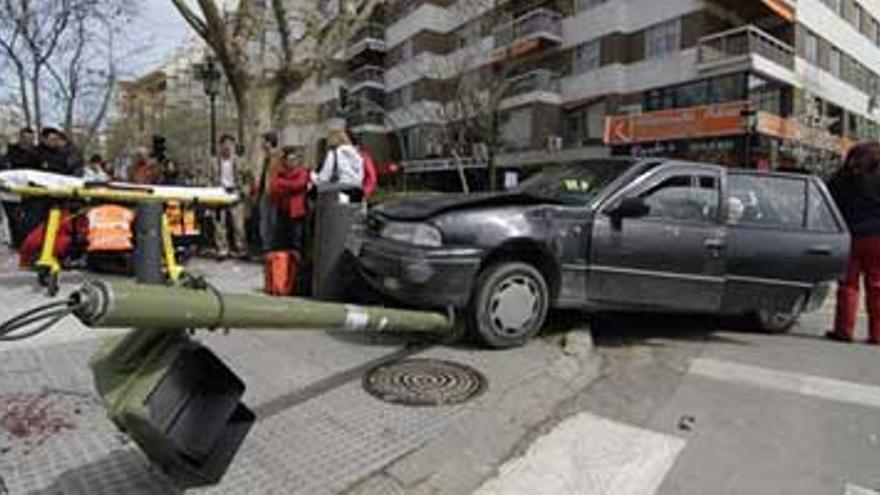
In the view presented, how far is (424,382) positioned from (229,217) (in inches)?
309

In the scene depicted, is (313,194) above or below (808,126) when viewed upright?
below

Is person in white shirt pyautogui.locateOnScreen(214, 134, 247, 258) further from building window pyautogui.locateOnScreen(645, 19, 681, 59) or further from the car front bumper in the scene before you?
building window pyautogui.locateOnScreen(645, 19, 681, 59)

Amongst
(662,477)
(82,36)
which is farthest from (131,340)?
(82,36)

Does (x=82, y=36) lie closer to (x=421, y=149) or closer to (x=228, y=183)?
(x=228, y=183)

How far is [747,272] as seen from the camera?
6.67m

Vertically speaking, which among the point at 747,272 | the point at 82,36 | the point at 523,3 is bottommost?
the point at 747,272

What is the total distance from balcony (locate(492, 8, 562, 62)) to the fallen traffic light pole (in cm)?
3588

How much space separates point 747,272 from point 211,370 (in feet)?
17.3

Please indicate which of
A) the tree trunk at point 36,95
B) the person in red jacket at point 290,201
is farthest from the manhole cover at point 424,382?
the tree trunk at point 36,95

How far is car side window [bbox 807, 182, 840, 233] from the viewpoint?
7027 mm

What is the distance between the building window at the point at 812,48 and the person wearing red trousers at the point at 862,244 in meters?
30.9

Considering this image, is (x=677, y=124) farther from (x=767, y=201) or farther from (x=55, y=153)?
(x=55, y=153)

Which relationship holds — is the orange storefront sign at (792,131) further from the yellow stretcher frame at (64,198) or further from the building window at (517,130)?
the yellow stretcher frame at (64,198)

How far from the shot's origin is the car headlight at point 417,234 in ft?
18.3
